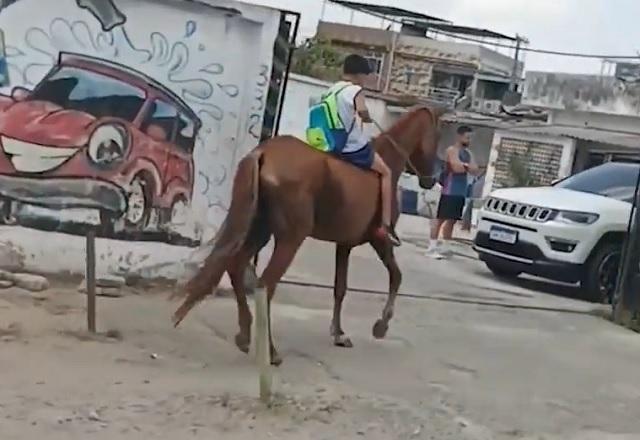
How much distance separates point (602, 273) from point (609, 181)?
1.61 metres

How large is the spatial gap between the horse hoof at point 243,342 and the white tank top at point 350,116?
174cm

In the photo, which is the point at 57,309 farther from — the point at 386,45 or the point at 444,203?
the point at 386,45

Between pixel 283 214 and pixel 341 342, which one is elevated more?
pixel 283 214

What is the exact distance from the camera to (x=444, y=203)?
17.3 m

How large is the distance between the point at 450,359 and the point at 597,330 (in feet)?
10.6

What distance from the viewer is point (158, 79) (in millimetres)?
10836

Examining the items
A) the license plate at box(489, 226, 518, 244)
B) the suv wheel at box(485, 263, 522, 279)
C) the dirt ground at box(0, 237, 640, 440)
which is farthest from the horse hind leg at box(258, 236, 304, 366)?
the suv wheel at box(485, 263, 522, 279)

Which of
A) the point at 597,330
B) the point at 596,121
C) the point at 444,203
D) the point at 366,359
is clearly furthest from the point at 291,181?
the point at 596,121

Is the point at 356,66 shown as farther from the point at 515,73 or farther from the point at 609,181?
the point at 515,73

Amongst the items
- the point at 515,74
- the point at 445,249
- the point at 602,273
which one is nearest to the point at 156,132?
the point at 602,273

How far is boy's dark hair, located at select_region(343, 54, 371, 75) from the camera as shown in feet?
30.8

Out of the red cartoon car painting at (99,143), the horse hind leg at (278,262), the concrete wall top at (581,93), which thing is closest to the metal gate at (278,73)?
the red cartoon car painting at (99,143)

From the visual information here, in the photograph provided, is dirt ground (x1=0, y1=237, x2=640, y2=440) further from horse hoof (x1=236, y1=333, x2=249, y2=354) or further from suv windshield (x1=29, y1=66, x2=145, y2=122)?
suv windshield (x1=29, y1=66, x2=145, y2=122)

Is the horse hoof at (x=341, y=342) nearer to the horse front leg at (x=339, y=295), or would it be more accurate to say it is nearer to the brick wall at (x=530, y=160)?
the horse front leg at (x=339, y=295)
